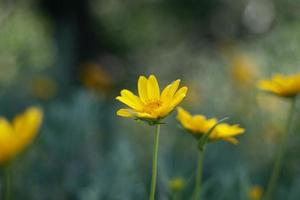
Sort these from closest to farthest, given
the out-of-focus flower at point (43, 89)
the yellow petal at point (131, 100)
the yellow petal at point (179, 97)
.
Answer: the yellow petal at point (179, 97) < the yellow petal at point (131, 100) < the out-of-focus flower at point (43, 89)

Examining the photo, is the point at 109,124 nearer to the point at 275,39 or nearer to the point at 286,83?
the point at 275,39

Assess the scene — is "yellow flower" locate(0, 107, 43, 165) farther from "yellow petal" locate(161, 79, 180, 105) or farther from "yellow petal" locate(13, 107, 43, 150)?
"yellow petal" locate(161, 79, 180, 105)

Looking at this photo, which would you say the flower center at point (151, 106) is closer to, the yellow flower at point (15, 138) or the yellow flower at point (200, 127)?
the yellow flower at point (200, 127)

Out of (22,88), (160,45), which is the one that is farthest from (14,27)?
(22,88)

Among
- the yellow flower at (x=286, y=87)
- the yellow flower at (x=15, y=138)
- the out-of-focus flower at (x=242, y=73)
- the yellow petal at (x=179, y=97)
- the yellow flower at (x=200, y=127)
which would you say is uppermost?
the out-of-focus flower at (x=242, y=73)

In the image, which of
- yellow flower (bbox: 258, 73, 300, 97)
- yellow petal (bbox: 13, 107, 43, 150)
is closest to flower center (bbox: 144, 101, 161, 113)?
yellow petal (bbox: 13, 107, 43, 150)

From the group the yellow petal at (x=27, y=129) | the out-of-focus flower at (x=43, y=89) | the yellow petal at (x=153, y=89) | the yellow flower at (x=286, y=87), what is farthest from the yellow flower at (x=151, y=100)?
the out-of-focus flower at (x=43, y=89)
